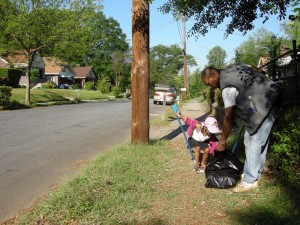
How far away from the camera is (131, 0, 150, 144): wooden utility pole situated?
24.7ft

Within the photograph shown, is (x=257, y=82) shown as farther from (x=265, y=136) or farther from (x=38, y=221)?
(x=38, y=221)

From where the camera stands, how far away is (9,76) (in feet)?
131

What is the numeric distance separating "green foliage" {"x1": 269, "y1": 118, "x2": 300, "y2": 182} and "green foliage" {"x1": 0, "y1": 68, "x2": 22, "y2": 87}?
3638 cm

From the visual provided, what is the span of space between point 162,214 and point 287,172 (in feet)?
5.83

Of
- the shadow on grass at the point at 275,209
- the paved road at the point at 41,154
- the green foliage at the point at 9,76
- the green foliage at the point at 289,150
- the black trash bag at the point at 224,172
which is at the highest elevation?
the green foliage at the point at 9,76

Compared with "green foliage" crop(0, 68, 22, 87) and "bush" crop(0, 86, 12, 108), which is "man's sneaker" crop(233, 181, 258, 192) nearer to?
"bush" crop(0, 86, 12, 108)

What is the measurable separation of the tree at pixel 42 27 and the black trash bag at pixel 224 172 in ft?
72.5

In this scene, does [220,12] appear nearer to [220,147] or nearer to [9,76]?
[220,147]

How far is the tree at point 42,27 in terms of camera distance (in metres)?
24.6

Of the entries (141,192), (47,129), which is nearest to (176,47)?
(47,129)

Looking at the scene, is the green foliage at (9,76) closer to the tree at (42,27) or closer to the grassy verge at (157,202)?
the tree at (42,27)

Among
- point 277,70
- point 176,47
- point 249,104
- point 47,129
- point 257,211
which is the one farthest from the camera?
point 176,47

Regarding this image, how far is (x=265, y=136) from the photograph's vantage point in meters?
4.43

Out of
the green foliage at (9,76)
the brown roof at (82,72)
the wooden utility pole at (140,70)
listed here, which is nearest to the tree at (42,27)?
the green foliage at (9,76)
